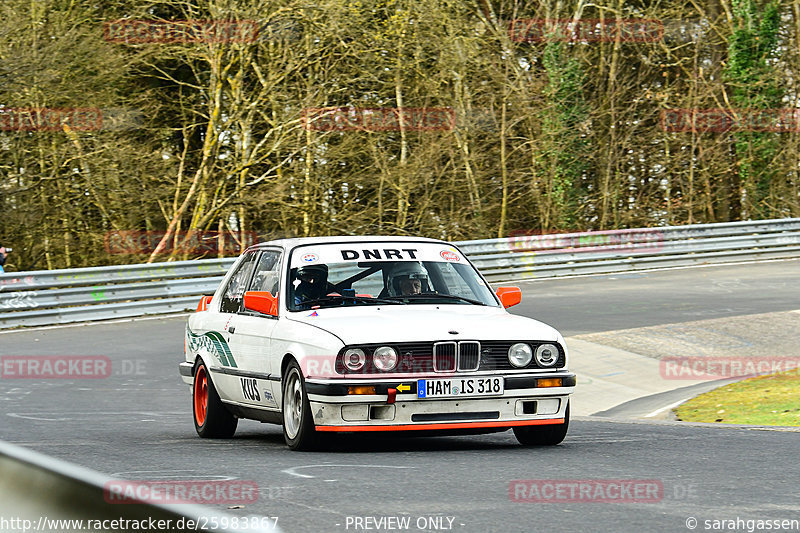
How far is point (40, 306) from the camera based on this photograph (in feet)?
72.7

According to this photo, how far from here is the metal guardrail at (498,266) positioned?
2233cm

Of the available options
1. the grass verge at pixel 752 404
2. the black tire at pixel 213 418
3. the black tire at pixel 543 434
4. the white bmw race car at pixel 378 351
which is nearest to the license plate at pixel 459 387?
the white bmw race car at pixel 378 351

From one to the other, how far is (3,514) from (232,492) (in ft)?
10.8

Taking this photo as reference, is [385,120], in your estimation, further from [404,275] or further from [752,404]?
[404,275]

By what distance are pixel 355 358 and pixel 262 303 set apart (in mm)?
1231

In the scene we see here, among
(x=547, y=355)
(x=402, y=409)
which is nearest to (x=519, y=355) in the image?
(x=547, y=355)

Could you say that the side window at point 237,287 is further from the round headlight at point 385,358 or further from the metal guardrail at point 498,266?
the metal guardrail at point 498,266

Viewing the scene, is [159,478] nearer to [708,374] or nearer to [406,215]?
[708,374]

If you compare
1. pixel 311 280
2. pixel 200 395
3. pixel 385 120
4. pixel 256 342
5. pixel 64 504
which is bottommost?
pixel 200 395

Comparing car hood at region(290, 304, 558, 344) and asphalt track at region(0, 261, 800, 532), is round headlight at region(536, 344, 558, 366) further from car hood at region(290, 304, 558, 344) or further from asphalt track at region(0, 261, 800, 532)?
asphalt track at region(0, 261, 800, 532)

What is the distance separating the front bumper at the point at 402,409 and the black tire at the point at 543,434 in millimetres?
397

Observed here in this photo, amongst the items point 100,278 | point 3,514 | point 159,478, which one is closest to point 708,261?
point 100,278

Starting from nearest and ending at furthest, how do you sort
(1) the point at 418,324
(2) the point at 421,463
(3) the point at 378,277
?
(2) the point at 421,463
(1) the point at 418,324
(3) the point at 378,277

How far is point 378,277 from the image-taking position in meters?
9.70
